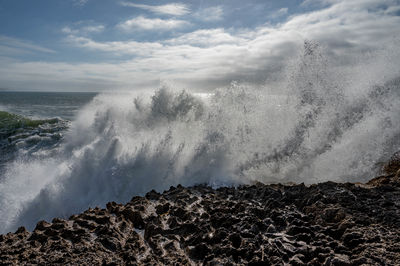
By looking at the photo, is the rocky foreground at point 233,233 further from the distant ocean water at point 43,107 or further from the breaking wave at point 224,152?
the distant ocean water at point 43,107

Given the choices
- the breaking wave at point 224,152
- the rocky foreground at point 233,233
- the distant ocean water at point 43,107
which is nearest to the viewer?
the rocky foreground at point 233,233

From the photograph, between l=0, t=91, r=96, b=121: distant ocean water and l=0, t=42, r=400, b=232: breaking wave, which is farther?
l=0, t=91, r=96, b=121: distant ocean water

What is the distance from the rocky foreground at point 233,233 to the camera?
353 centimetres

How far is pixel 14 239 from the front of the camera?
409cm

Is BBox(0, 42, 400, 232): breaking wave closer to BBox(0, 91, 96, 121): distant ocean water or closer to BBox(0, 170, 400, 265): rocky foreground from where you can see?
BBox(0, 170, 400, 265): rocky foreground

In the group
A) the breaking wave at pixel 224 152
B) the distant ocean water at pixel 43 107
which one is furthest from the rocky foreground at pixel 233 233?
the distant ocean water at pixel 43 107

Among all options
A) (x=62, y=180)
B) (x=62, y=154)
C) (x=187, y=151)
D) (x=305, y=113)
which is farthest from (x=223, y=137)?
(x=62, y=154)

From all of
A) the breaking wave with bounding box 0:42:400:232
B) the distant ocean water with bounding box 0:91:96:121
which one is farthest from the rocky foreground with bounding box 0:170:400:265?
the distant ocean water with bounding box 0:91:96:121

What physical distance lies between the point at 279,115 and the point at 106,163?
23.7 feet

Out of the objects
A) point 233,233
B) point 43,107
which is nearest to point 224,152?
point 233,233

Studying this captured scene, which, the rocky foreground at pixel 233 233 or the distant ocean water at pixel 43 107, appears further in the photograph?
the distant ocean water at pixel 43 107

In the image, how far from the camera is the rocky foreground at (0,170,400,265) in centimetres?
353

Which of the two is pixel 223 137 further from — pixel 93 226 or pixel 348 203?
pixel 93 226

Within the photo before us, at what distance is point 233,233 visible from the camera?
160 inches
